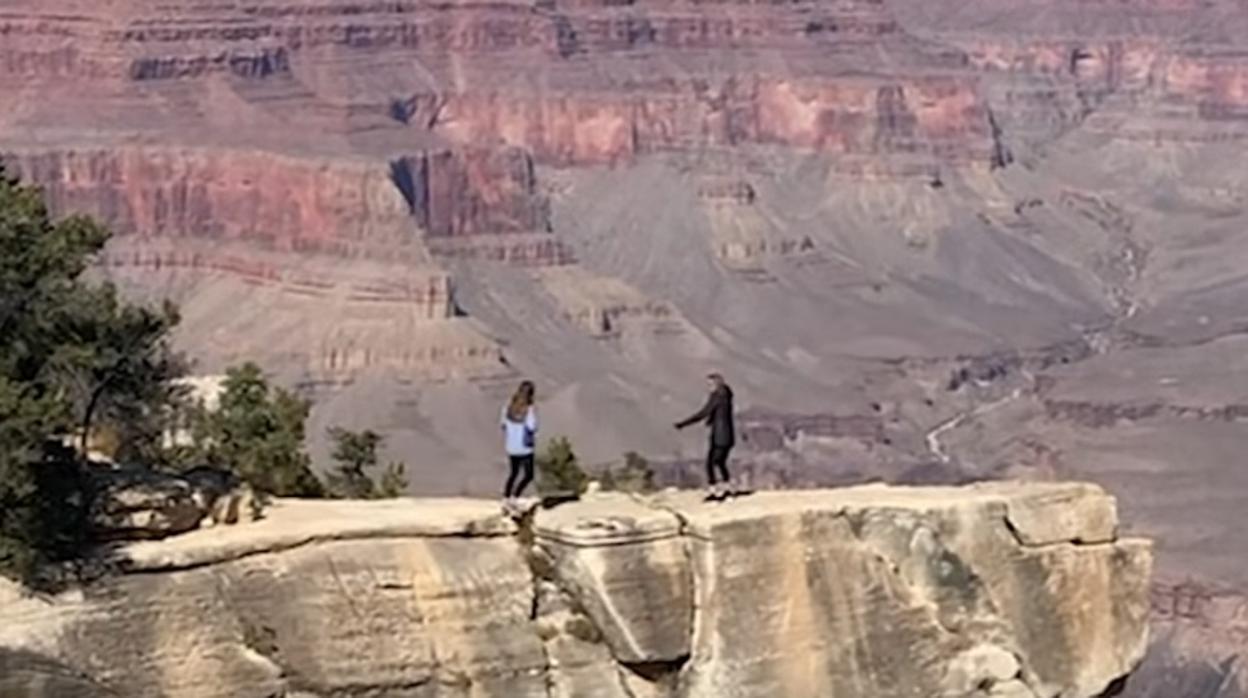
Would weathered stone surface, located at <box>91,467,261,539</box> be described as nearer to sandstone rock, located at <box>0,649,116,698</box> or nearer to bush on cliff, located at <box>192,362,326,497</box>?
sandstone rock, located at <box>0,649,116,698</box>

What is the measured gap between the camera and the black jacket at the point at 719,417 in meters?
18.2

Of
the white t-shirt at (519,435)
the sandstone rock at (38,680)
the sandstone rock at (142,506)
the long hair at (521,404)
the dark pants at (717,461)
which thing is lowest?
the sandstone rock at (38,680)

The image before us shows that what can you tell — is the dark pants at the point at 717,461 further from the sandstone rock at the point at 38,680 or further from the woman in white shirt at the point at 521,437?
the sandstone rock at the point at 38,680

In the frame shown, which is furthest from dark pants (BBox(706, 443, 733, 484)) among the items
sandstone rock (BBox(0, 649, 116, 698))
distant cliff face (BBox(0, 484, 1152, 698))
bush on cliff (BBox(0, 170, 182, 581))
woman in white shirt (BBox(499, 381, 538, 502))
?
sandstone rock (BBox(0, 649, 116, 698))

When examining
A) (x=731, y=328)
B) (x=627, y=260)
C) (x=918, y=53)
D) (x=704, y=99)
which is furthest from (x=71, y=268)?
(x=918, y=53)

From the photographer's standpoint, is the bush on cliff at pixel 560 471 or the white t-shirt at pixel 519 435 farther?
the bush on cliff at pixel 560 471

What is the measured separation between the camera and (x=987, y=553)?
701 inches

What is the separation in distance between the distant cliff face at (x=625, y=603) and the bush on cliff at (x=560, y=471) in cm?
270

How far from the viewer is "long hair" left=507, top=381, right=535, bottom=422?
1794cm

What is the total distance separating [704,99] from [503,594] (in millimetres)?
109263

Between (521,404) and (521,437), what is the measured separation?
19 centimetres

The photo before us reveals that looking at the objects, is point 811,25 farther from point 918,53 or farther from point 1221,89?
point 1221,89

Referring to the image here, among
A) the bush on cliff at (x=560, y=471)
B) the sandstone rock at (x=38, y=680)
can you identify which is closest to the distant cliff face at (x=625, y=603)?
the sandstone rock at (x=38, y=680)

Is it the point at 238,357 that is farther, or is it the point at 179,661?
the point at 238,357
